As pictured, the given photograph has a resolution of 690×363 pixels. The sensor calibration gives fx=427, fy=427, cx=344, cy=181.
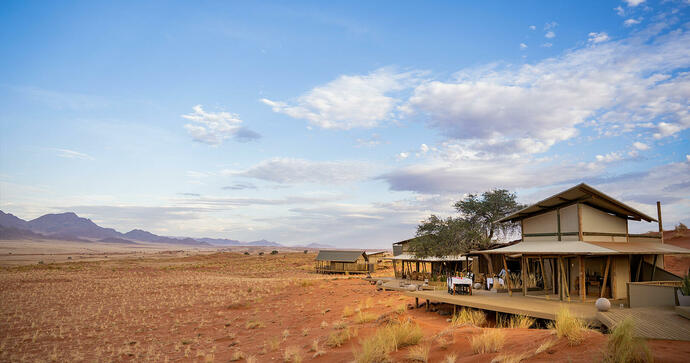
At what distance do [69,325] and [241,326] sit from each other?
8.73 meters

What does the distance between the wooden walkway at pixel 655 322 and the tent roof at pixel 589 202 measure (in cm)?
516

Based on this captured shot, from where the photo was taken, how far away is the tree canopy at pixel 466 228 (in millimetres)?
27719

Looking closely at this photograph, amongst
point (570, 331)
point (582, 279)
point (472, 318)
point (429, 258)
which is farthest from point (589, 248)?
point (429, 258)

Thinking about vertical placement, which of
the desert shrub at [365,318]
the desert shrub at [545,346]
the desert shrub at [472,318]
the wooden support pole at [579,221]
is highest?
the wooden support pole at [579,221]

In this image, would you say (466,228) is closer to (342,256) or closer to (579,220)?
(579,220)

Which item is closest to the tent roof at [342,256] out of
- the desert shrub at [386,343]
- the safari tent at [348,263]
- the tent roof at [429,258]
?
the safari tent at [348,263]

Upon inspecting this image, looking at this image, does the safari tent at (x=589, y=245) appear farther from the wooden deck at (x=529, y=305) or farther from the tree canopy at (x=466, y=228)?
the tree canopy at (x=466, y=228)

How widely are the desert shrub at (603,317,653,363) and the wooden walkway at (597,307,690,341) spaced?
2404 mm

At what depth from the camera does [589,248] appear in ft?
54.2

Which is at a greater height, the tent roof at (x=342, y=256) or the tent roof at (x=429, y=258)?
the tent roof at (x=429, y=258)

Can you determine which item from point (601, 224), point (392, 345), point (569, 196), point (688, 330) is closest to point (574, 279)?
point (601, 224)

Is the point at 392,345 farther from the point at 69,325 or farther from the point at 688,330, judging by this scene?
the point at 69,325

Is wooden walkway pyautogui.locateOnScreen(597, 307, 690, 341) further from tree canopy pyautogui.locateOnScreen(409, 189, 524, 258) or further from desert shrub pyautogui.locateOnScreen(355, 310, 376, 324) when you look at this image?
tree canopy pyautogui.locateOnScreen(409, 189, 524, 258)

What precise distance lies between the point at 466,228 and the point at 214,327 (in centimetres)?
Result: 1773
